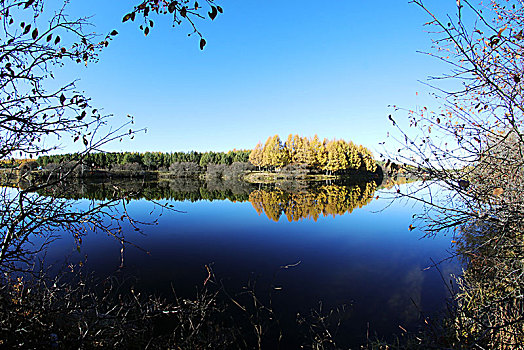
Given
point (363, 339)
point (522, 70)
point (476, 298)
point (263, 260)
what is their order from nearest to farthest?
point (522, 70)
point (476, 298)
point (363, 339)
point (263, 260)

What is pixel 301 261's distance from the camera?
32.2 ft

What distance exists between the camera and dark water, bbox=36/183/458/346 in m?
7.15

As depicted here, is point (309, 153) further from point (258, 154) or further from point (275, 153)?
point (258, 154)

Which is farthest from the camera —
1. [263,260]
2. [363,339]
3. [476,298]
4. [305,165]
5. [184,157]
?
[184,157]

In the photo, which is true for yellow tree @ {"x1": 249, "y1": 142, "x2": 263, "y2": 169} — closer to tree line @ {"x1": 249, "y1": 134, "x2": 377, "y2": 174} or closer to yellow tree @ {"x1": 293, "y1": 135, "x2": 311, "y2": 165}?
tree line @ {"x1": 249, "y1": 134, "x2": 377, "y2": 174}

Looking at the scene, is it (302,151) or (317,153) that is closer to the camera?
(302,151)

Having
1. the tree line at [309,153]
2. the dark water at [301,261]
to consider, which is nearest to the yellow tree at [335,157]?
the tree line at [309,153]

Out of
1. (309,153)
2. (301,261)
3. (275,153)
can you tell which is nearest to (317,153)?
(309,153)

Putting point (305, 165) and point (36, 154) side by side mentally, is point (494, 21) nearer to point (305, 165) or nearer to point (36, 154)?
point (36, 154)

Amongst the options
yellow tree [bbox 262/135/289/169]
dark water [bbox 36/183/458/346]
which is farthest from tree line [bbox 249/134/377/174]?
dark water [bbox 36/183/458/346]

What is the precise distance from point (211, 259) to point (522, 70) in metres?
10.2

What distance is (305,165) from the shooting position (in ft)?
181

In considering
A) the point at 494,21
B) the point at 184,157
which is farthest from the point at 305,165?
the point at 494,21

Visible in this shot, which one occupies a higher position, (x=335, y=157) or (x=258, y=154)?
(x=258, y=154)
